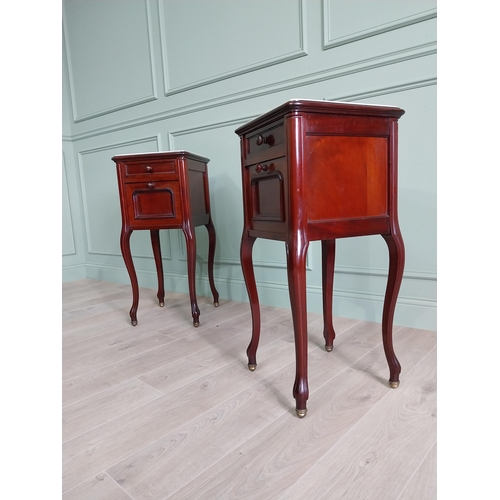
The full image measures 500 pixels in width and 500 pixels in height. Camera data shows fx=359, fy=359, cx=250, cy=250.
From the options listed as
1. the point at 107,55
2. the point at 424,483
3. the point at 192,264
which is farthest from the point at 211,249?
the point at 107,55

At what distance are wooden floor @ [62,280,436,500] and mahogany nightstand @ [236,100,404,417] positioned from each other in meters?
0.11

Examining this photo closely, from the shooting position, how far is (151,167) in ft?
5.32

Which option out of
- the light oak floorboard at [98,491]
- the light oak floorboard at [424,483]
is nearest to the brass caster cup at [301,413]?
the light oak floorboard at [424,483]

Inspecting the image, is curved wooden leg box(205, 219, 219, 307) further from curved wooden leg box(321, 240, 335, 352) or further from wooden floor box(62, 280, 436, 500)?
curved wooden leg box(321, 240, 335, 352)

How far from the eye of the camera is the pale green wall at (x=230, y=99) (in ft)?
4.67

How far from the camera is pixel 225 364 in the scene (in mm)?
1212

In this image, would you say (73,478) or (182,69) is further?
(182,69)

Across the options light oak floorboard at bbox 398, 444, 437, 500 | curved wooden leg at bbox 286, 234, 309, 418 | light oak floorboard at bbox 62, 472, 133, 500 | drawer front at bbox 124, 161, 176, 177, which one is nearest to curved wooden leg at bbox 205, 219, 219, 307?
drawer front at bbox 124, 161, 176, 177

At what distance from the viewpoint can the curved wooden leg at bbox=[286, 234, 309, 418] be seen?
0.86 metres

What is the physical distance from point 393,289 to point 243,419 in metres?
0.53

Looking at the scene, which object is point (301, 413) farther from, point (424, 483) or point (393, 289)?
point (393, 289)
